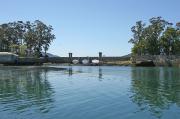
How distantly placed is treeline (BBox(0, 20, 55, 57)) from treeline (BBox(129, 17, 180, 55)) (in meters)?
43.2

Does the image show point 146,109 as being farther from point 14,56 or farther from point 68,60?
point 68,60

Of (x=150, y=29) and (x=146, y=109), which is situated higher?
(x=150, y=29)

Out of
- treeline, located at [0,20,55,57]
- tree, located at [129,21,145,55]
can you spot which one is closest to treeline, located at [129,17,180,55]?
tree, located at [129,21,145,55]

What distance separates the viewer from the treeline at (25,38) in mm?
160625

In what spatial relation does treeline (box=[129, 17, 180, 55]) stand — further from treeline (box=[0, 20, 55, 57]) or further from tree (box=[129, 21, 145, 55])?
treeline (box=[0, 20, 55, 57])

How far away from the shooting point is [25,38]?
164500 millimetres

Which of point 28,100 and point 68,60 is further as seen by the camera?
point 68,60

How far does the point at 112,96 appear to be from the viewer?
35.7 m

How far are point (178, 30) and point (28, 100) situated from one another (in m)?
110

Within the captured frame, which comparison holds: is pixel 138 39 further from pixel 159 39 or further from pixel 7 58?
pixel 7 58

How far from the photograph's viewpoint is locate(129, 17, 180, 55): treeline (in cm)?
13325

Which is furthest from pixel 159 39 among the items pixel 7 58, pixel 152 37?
pixel 7 58

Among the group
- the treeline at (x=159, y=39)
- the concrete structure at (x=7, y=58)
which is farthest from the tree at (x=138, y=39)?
the concrete structure at (x=7, y=58)

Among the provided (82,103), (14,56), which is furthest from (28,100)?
(14,56)
